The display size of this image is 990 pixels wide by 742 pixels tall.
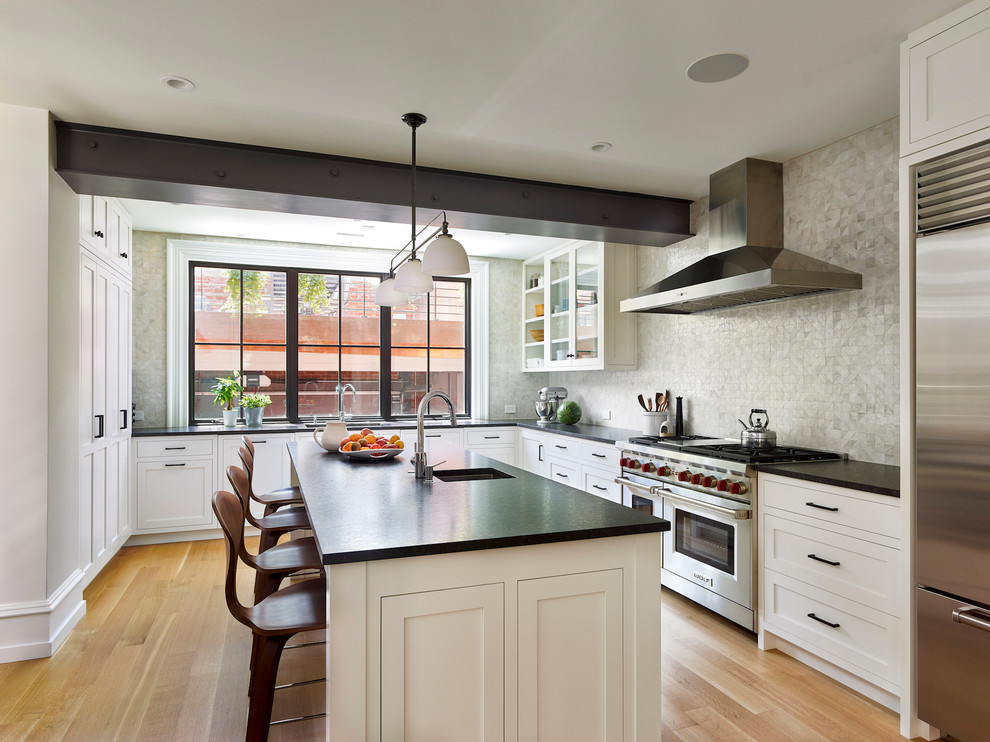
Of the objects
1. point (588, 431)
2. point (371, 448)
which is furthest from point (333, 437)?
point (588, 431)

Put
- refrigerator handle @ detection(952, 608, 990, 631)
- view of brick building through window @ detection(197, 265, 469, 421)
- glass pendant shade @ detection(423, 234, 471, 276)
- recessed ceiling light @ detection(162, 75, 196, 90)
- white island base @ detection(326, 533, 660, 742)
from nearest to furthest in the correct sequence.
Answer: white island base @ detection(326, 533, 660, 742) < refrigerator handle @ detection(952, 608, 990, 631) < recessed ceiling light @ detection(162, 75, 196, 90) < glass pendant shade @ detection(423, 234, 471, 276) < view of brick building through window @ detection(197, 265, 469, 421)

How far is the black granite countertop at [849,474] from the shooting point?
2.43 metres

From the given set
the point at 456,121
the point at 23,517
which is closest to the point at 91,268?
the point at 23,517

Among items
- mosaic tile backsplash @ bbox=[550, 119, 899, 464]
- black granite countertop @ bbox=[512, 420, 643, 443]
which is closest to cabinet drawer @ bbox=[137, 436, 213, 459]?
black granite countertop @ bbox=[512, 420, 643, 443]

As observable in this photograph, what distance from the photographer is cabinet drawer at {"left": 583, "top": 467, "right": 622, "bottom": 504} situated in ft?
13.6

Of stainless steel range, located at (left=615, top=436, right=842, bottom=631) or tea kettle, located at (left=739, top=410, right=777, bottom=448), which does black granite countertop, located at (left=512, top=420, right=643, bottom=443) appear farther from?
tea kettle, located at (left=739, top=410, right=777, bottom=448)

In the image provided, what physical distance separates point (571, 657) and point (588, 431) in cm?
318

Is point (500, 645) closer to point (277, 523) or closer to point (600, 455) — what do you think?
point (277, 523)

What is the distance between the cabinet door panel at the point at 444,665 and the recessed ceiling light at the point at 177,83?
7.58ft

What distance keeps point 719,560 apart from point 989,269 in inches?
75.1

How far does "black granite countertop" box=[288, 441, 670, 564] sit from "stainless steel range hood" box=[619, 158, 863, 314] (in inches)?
60.2

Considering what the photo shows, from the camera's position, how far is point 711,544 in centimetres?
329

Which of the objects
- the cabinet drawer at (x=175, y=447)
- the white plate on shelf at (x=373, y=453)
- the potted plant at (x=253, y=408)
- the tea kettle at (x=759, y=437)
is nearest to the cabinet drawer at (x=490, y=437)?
the potted plant at (x=253, y=408)

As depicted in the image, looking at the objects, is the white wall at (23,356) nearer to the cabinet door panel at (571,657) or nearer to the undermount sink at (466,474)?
the undermount sink at (466,474)
